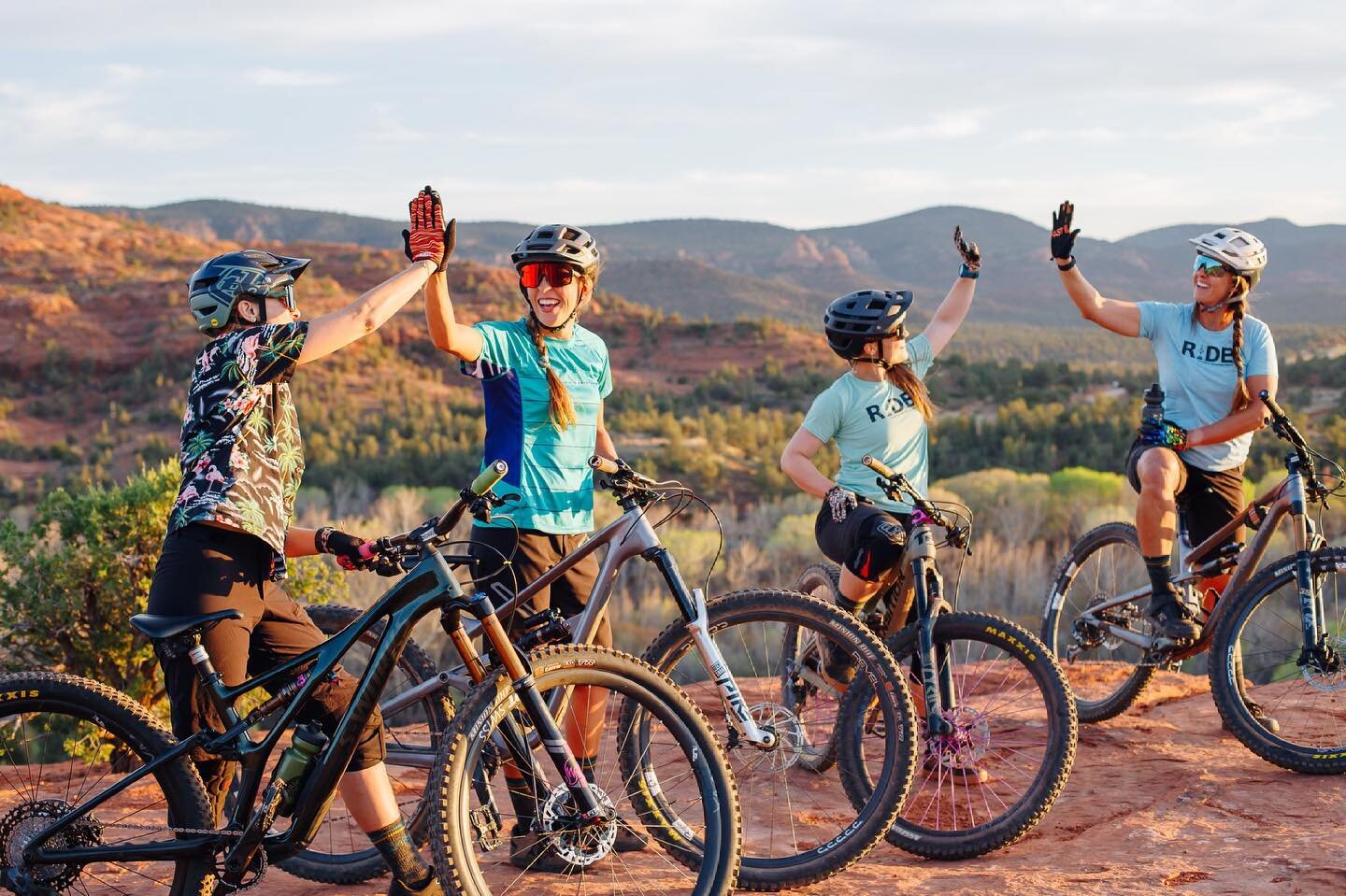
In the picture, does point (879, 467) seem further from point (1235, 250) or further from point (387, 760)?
point (1235, 250)

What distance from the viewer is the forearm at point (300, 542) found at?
433 cm

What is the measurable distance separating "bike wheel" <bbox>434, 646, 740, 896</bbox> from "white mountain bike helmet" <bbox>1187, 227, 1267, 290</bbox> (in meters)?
3.67

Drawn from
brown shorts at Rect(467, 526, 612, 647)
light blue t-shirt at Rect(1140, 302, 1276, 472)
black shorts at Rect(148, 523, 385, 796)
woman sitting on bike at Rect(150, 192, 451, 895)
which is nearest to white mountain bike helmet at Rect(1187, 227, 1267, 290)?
light blue t-shirt at Rect(1140, 302, 1276, 472)

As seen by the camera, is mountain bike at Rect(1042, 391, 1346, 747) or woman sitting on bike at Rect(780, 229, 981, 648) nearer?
woman sitting on bike at Rect(780, 229, 981, 648)

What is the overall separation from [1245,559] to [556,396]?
11.3 feet

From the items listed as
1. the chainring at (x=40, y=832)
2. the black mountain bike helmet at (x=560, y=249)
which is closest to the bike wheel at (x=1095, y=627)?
the black mountain bike helmet at (x=560, y=249)

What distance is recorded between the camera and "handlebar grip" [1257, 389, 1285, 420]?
5.85 metres

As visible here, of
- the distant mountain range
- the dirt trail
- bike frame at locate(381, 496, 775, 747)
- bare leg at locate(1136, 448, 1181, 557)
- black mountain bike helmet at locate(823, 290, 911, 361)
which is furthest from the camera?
the distant mountain range

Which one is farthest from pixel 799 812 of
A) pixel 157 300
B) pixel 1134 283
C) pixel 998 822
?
pixel 1134 283

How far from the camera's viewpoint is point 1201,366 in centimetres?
627

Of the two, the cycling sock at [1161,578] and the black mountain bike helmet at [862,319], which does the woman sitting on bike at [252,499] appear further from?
the cycling sock at [1161,578]

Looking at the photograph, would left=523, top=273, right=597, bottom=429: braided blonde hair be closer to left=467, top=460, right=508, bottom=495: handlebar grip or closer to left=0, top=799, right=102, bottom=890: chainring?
left=467, top=460, right=508, bottom=495: handlebar grip

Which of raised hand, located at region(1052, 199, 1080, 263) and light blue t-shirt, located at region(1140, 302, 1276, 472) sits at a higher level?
raised hand, located at region(1052, 199, 1080, 263)

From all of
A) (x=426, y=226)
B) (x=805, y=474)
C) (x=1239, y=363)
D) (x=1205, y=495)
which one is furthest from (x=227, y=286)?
(x=1205, y=495)
